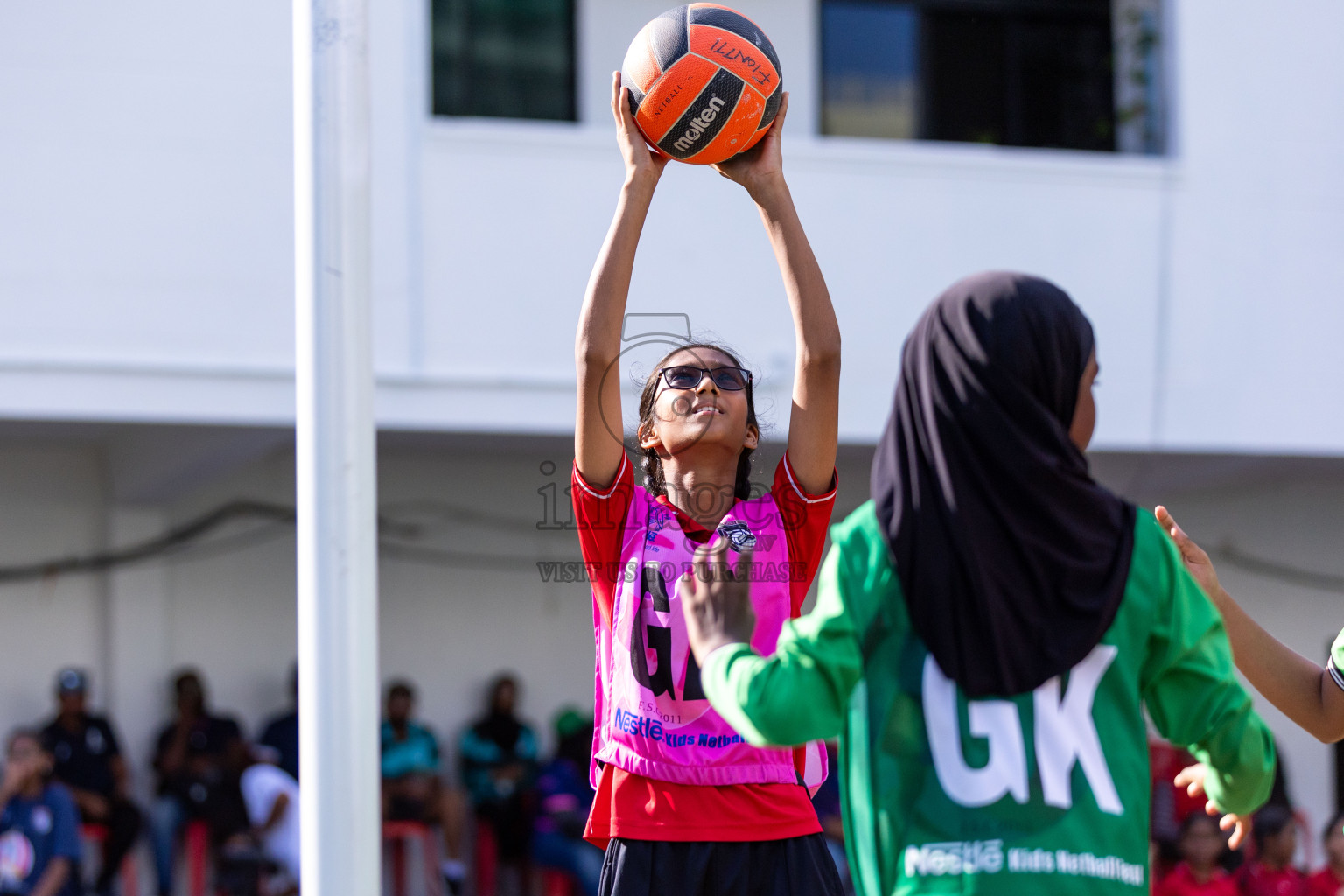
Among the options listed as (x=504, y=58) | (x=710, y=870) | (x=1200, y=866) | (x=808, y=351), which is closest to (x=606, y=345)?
(x=808, y=351)

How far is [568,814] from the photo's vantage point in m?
7.99

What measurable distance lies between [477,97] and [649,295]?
1.75 meters

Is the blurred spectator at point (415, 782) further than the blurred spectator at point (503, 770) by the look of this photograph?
No

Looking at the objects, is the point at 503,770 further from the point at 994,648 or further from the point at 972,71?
the point at 994,648

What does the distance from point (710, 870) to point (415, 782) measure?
6378 millimetres

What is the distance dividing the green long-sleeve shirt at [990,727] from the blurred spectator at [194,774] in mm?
6868

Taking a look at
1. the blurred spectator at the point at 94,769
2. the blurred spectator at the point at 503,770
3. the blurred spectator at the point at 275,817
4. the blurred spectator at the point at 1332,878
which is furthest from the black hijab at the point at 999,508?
the blurred spectator at the point at 94,769

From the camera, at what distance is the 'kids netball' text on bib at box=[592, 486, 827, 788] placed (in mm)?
2420

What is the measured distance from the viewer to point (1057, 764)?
1.68 m

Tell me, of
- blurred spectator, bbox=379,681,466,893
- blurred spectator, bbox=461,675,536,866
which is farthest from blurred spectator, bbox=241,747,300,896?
blurred spectator, bbox=461,675,536,866

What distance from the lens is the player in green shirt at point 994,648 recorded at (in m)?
1.67

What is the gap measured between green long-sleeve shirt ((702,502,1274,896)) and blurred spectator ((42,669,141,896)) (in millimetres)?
7315

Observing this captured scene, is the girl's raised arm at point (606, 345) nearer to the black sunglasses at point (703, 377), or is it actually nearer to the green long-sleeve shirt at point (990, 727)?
the black sunglasses at point (703, 377)

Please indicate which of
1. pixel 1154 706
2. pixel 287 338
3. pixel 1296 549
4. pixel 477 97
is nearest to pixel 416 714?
pixel 287 338
